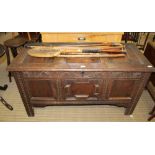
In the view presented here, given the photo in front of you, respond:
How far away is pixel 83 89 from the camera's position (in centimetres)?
148

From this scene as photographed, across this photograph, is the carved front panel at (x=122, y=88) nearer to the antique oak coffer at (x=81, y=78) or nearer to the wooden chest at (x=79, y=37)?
the antique oak coffer at (x=81, y=78)

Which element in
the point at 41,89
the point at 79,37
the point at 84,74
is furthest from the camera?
the point at 79,37

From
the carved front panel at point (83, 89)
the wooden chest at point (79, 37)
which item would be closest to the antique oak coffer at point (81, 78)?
the carved front panel at point (83, 89)

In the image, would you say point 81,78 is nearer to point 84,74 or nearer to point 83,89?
point 84,74

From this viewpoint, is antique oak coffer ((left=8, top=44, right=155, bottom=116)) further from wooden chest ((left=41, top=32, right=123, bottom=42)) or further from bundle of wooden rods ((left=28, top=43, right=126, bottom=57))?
wooden chest ((left=41, top=32, right=123, bottom=42))

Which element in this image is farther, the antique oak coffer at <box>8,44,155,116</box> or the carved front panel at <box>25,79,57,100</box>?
the carved front panel at <box>25,79,57,100</box>

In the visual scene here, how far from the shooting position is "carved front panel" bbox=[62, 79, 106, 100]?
140 cm

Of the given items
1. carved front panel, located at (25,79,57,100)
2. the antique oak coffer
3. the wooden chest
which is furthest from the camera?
the wooden chest

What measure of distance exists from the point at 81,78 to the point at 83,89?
169mm

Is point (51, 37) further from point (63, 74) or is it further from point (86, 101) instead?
point (86, 101)

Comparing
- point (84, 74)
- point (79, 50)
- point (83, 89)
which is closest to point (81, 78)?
point (84, 74)

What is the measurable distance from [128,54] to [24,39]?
159 cm

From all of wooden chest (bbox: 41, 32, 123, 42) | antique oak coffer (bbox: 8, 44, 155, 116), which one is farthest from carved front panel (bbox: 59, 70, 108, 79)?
wooden chest (bbox: 41, 32, 123, 42)

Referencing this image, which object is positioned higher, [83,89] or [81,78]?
[81,78]
